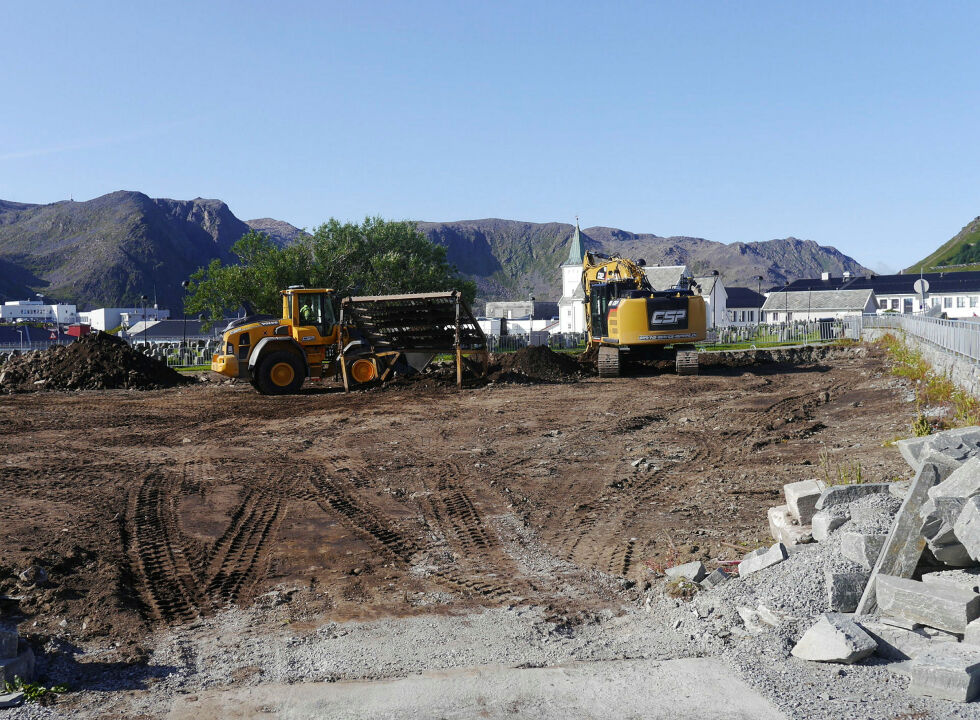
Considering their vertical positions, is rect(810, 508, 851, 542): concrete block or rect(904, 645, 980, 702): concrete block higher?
rect(810, 508, 851, 542): concrete block

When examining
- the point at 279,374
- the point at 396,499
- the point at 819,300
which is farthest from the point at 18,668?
the point at 819,300

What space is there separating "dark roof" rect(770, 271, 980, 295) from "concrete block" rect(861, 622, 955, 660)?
10329 centimetres

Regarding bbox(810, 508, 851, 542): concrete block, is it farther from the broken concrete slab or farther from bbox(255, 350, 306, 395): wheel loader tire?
bbox(255, 350, 306, 395): wheel loader tire

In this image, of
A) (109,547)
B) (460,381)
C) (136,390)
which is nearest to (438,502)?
(109,547)

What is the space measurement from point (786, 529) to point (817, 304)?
96625 mm

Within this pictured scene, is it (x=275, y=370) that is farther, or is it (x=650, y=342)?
(x=650, y=342)

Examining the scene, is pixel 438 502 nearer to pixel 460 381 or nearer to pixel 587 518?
pixel 587 518

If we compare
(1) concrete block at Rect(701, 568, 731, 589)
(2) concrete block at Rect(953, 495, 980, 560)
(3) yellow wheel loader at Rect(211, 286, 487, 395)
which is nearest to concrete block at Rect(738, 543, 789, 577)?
(1) concrete block at Rect(701, 568, 731, 589)

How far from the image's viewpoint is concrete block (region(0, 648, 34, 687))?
5.00m

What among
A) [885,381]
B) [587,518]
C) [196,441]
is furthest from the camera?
[885,381]

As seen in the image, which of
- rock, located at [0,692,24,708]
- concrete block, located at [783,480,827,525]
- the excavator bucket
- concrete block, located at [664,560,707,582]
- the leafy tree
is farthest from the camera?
the leafy tree

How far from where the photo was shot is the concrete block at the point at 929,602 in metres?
5.15

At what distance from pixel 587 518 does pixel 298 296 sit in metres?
14.5

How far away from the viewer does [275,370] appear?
70.9 ft
